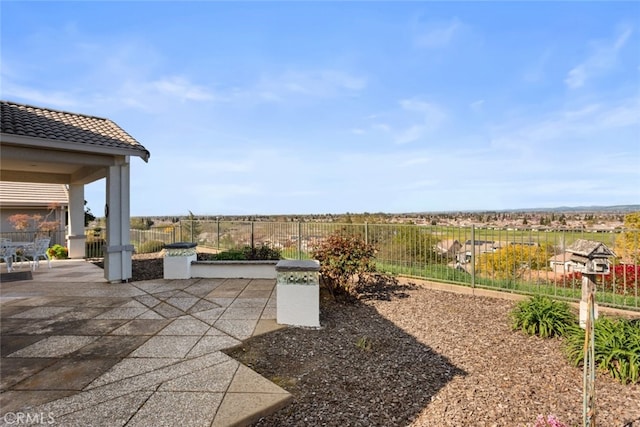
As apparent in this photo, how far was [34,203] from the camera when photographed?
45.8 ft

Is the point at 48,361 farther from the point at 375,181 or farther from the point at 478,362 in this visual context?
the point at 375,181

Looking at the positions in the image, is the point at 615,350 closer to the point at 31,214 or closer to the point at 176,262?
the point at 176,262

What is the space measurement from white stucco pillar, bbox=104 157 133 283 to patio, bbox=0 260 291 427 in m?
0.79

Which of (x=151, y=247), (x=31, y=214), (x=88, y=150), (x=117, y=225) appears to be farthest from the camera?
(x=31, y=214)

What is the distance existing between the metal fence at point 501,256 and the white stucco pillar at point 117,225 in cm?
479

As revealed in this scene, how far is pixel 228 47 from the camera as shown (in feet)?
25.9

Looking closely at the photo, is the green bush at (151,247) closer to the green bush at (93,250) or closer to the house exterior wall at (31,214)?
the green bush at (93,250)

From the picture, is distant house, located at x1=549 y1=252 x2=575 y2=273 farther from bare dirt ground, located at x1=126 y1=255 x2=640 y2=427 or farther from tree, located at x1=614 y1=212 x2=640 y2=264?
bare dirt ground, located at x1=126 y1=255 x2=640 y2=427

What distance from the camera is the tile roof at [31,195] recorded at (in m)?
13.7

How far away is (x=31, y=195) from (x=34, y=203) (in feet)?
2.34

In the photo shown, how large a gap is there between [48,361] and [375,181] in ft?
58.0

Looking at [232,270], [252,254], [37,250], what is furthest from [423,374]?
[37,250]

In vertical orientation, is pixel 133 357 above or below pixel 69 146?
below

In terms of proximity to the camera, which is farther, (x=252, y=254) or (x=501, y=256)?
(x=252, y=254)
